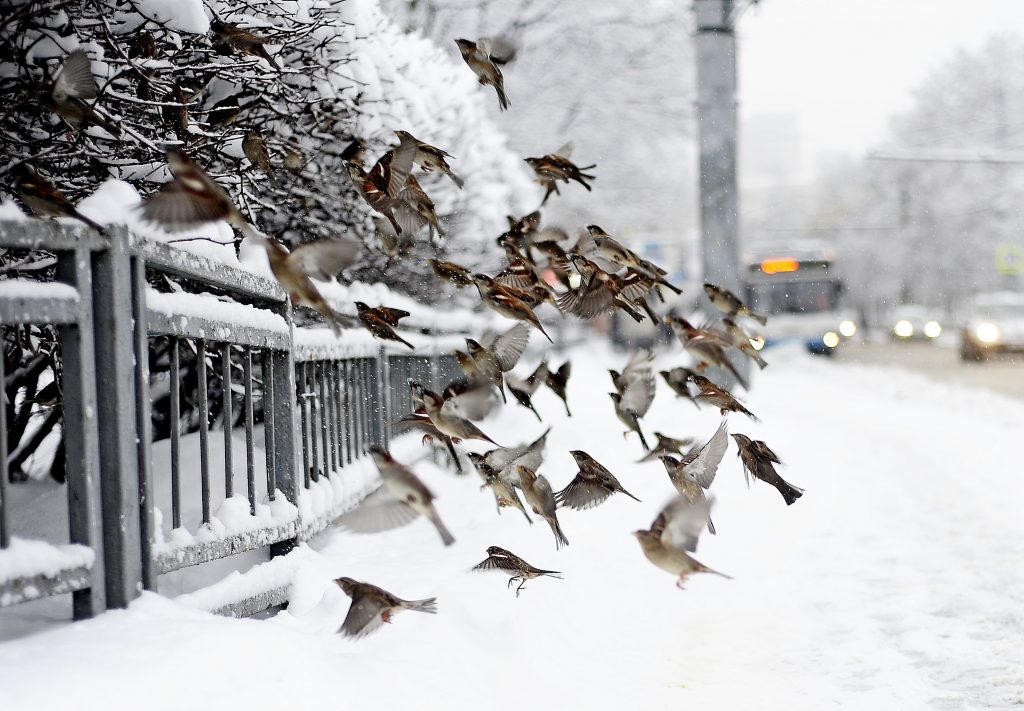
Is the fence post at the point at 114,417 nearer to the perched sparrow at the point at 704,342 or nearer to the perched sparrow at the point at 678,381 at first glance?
the perched sparrow at the point at 704,342

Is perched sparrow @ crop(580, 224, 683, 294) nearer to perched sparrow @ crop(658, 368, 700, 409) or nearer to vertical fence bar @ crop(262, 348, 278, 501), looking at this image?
perched sparrow @ crop(658, 368, 700, 409)

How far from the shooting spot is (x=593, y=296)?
340 centimetres

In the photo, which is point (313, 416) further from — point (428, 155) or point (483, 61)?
point (483, 61)

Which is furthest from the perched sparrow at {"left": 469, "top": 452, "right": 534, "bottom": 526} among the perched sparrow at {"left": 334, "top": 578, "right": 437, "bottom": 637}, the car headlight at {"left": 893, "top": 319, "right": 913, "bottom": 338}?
the car headlight at {"left": 893, "top": 319, "right": 913, "bottom": 338}

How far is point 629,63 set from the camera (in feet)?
70.3

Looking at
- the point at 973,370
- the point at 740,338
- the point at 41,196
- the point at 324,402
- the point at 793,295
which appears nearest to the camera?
the point at 41,196

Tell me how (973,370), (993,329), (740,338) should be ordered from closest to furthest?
1. (740,338)
2. (973,370)
3. (993,329)

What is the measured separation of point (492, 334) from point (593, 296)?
0.88 metres

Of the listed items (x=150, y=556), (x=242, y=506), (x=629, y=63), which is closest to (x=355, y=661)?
(x=150, y=556)

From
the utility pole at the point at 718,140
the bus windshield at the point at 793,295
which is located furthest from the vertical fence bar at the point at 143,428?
the bus windshield at the point at 793,295

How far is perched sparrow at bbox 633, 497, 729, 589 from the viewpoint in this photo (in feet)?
9.77

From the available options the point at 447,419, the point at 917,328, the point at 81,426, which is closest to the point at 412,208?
the point at 447,419

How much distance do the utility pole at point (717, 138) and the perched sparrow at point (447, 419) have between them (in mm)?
8714

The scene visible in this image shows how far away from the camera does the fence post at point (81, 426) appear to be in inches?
104
